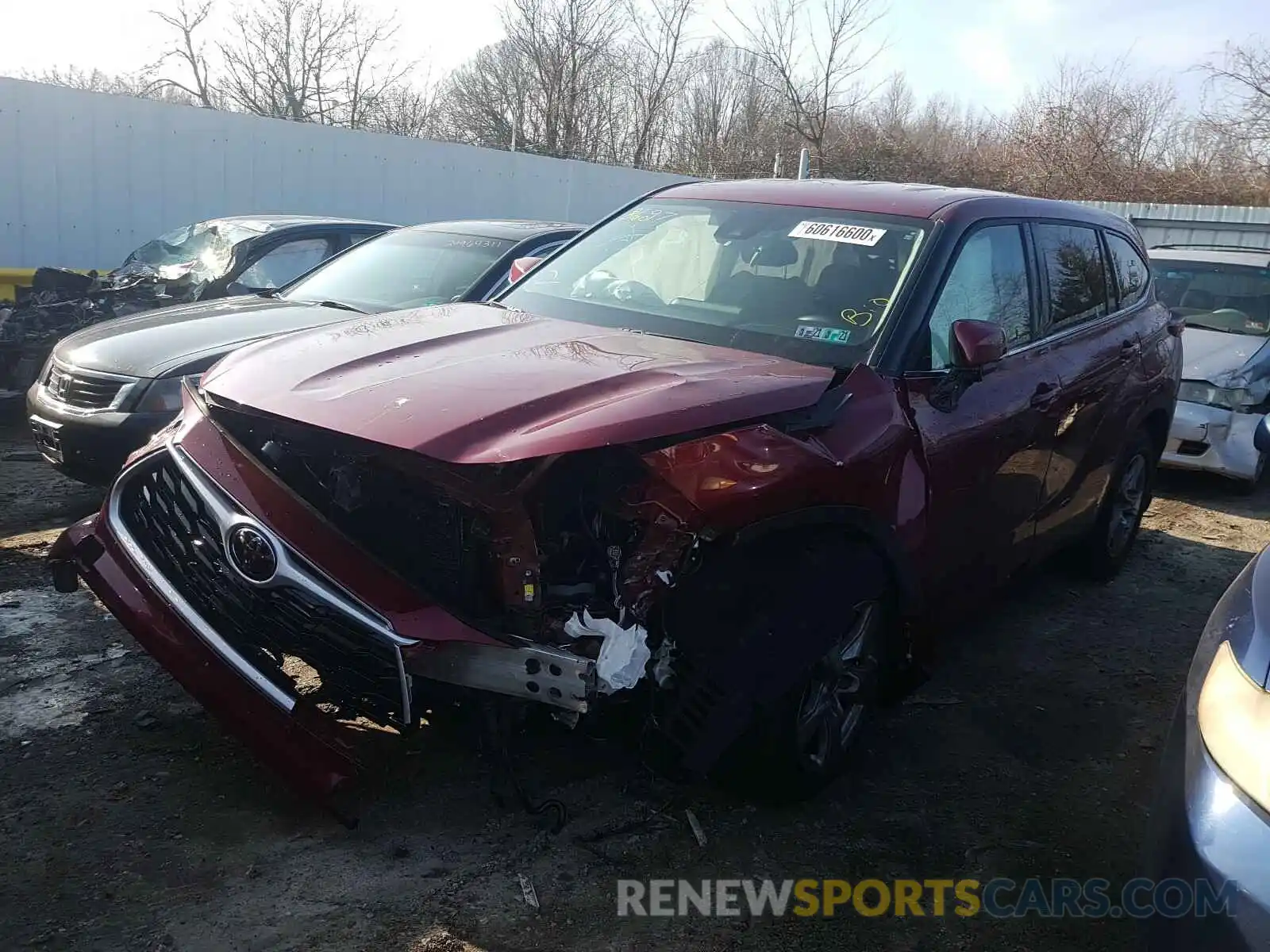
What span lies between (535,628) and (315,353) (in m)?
1.15

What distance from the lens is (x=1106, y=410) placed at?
466 cm

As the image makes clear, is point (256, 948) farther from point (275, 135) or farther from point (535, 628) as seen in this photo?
point (275, 135)

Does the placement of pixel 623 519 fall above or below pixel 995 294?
below

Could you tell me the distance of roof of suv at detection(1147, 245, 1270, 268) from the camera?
29.3 ft

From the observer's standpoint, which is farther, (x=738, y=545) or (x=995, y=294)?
(x=995, y=294)

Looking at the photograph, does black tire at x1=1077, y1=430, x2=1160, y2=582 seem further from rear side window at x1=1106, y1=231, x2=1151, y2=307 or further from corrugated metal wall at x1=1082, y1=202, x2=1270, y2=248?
corrugated metal wall at x1=1082, y1=202, x2=1270, y2=248

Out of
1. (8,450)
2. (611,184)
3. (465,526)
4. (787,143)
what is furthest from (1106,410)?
(787,143)

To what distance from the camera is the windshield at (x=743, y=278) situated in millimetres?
3471

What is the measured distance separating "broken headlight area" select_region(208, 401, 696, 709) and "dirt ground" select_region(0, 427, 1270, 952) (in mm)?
422

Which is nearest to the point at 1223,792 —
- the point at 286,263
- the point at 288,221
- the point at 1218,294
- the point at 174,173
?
the point at 286,263

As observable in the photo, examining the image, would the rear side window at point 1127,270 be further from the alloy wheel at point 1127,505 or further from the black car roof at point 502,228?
the black car roof at point 502,228

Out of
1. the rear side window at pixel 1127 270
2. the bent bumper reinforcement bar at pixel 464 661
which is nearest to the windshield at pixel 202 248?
the bent bumper reinforcement bar at pixel 464 661

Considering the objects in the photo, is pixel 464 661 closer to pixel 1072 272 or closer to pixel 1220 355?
pixel 1072 272

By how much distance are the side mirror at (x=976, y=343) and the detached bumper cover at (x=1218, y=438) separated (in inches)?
194
